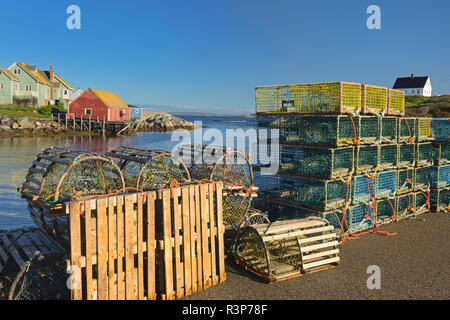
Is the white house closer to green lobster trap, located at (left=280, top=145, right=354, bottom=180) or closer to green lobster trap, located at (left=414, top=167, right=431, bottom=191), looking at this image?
green lobster trap, located at (left=414, top=167, right=431, bottom=191)

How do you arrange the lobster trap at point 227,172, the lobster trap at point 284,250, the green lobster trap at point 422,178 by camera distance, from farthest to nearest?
1. the green lobster trap at point 422,178
2. the lobster trap at point 227,172
3. the lobster trap at point 284,250

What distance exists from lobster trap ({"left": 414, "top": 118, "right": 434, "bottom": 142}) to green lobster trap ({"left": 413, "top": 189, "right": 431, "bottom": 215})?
140cm

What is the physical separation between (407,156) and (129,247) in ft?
25.8

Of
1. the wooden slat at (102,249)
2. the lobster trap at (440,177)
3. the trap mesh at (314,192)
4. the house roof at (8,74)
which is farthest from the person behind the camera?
the house roof at (8,74)

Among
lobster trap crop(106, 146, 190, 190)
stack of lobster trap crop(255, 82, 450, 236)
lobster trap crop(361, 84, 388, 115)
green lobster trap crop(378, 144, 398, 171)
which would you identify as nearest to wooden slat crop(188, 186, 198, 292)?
lobster trap crop(106, 146, 190, 190)

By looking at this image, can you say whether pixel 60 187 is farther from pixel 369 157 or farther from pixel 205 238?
pixel 369 157

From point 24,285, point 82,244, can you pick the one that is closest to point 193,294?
point 82,244

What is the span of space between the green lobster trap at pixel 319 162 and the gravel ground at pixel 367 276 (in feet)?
4.62

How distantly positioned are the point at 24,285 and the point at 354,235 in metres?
6.05

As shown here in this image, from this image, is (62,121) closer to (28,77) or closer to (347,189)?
(28,77)

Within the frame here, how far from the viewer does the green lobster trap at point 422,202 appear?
1001 cm

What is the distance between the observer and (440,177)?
10516mm

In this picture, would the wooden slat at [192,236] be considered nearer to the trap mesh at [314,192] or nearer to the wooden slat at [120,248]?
the wooden slat at [120,248]

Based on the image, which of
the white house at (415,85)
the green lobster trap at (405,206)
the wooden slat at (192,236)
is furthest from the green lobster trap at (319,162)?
the white house at (415,85)
